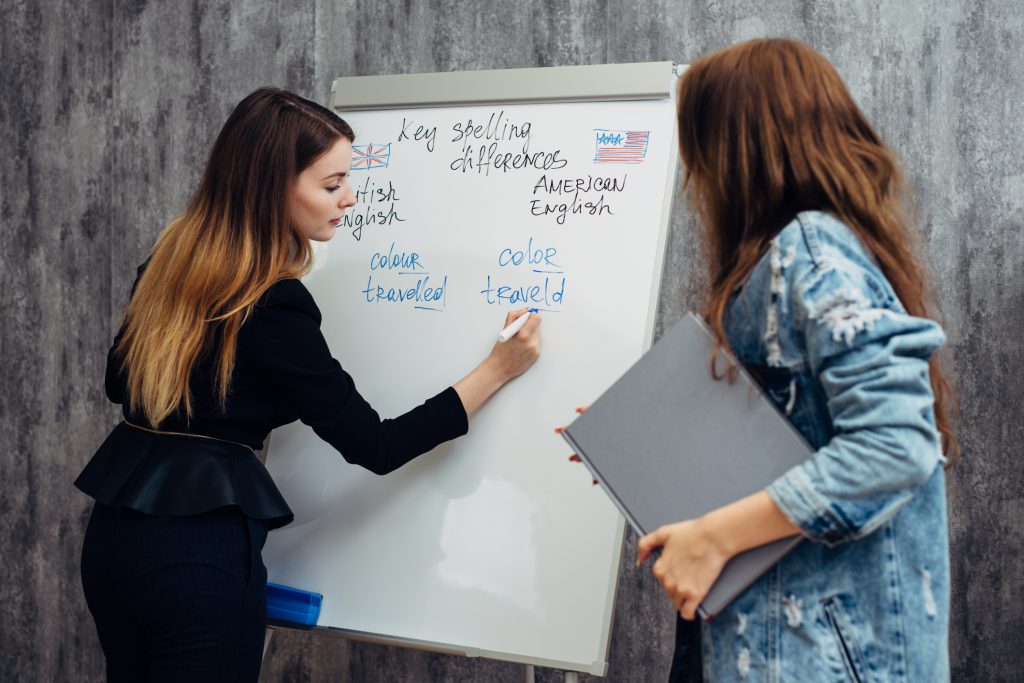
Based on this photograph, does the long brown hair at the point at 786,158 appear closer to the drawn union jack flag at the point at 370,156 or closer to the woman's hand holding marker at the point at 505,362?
the woman's hand holding marker at the point at 505,362

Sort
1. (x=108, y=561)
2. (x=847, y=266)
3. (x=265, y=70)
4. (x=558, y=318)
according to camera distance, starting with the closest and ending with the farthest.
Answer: (x=847, y=266) < (x=108, y=561) < (x=558, y=318) < (x=265, y=70)

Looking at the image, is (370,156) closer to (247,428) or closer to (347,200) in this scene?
(347,200)

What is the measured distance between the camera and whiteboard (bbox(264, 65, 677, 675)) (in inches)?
56.8

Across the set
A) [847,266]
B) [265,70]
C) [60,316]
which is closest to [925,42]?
[847,266]

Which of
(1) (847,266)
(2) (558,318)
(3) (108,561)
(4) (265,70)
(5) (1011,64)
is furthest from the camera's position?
(4) (265,70)

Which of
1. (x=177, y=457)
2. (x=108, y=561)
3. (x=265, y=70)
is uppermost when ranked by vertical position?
(x=265, y=70)

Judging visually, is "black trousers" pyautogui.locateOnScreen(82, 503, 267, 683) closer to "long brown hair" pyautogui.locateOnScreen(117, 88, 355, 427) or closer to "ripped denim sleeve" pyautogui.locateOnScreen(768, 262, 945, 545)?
"long brown hair" pyautogui.locateOnScreen(117, 88, 355, 427)

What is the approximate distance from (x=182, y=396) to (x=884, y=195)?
3.02 feet

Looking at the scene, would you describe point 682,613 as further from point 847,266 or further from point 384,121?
point 384,121

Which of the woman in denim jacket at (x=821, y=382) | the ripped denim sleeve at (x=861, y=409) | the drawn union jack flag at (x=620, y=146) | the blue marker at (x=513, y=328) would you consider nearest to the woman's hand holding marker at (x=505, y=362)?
the blue marker at (x=513, y=328)

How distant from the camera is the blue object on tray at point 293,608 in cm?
150

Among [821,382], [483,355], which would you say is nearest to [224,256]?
[483,355]

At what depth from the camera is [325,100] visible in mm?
2359

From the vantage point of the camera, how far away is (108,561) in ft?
4.07
